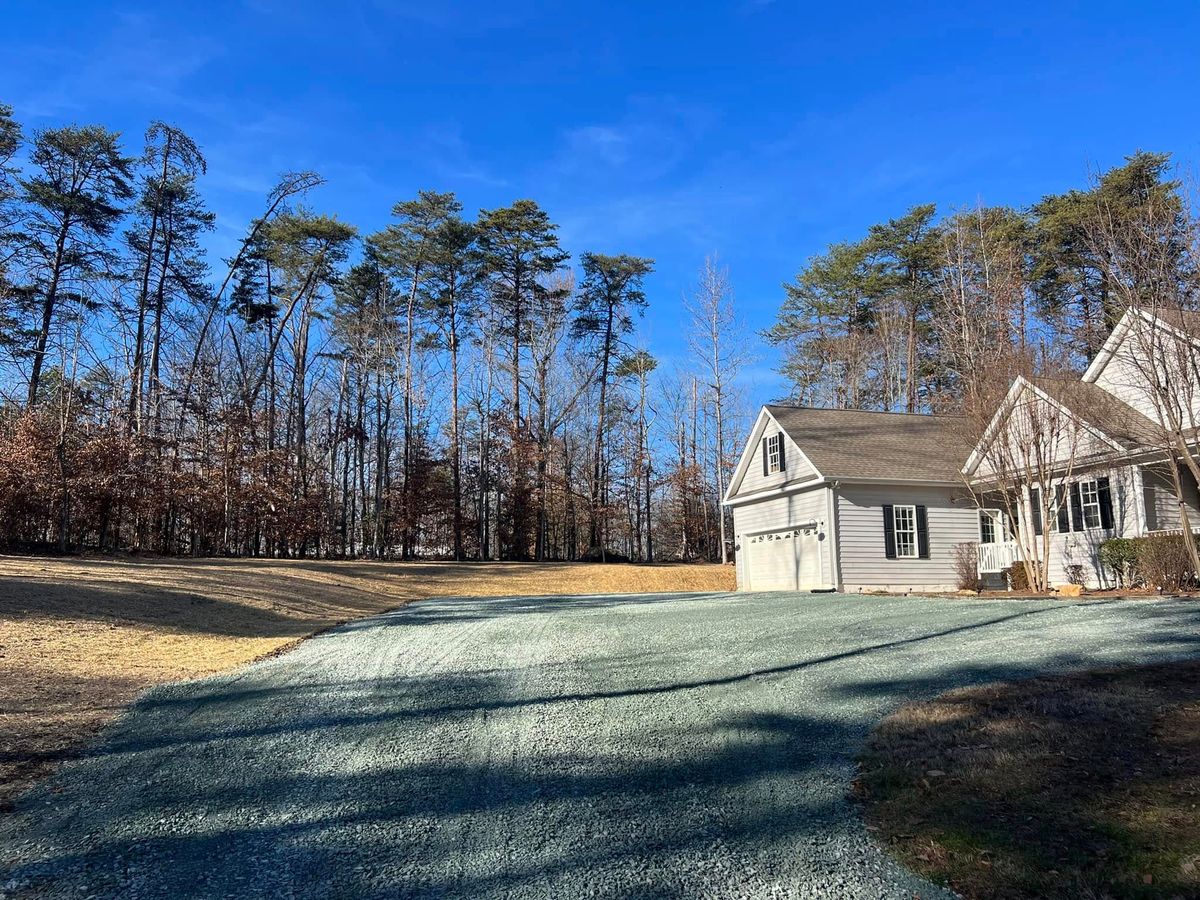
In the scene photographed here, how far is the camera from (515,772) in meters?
4.88

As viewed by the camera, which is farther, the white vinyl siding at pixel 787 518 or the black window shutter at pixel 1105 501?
the white vinyl siding at pixel 787 518

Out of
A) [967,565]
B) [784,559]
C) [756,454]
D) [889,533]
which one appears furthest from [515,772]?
[756,454]

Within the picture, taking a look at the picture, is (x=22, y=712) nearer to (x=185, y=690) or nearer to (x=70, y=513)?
(x=185, y=690)

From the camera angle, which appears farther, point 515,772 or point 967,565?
point 967,565

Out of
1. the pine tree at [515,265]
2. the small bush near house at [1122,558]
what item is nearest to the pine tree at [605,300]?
the pine tree at [515,265]

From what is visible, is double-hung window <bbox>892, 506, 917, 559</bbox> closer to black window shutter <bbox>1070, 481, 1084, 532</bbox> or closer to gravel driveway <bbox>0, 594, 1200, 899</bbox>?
black window shutter <bbox>1070, 481, 1084, 532</bbox>

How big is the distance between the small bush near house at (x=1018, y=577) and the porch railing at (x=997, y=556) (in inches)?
24.7

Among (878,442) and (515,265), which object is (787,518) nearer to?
(878,442)

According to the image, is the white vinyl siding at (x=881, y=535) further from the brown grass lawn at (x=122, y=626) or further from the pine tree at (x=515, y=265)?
the pine tree at (x=515, y=265)

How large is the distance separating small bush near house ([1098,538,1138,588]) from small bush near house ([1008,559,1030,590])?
178cm

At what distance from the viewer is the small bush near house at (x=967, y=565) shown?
1858 cm

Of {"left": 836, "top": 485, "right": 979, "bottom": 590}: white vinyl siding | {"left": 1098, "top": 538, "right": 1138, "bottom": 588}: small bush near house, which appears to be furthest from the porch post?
{"left": 836, "top": 485, "right": 979, "bottom": 590}: white vinyl siding

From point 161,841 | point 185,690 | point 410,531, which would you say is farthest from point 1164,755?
point 410,531

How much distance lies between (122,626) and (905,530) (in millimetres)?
16429
